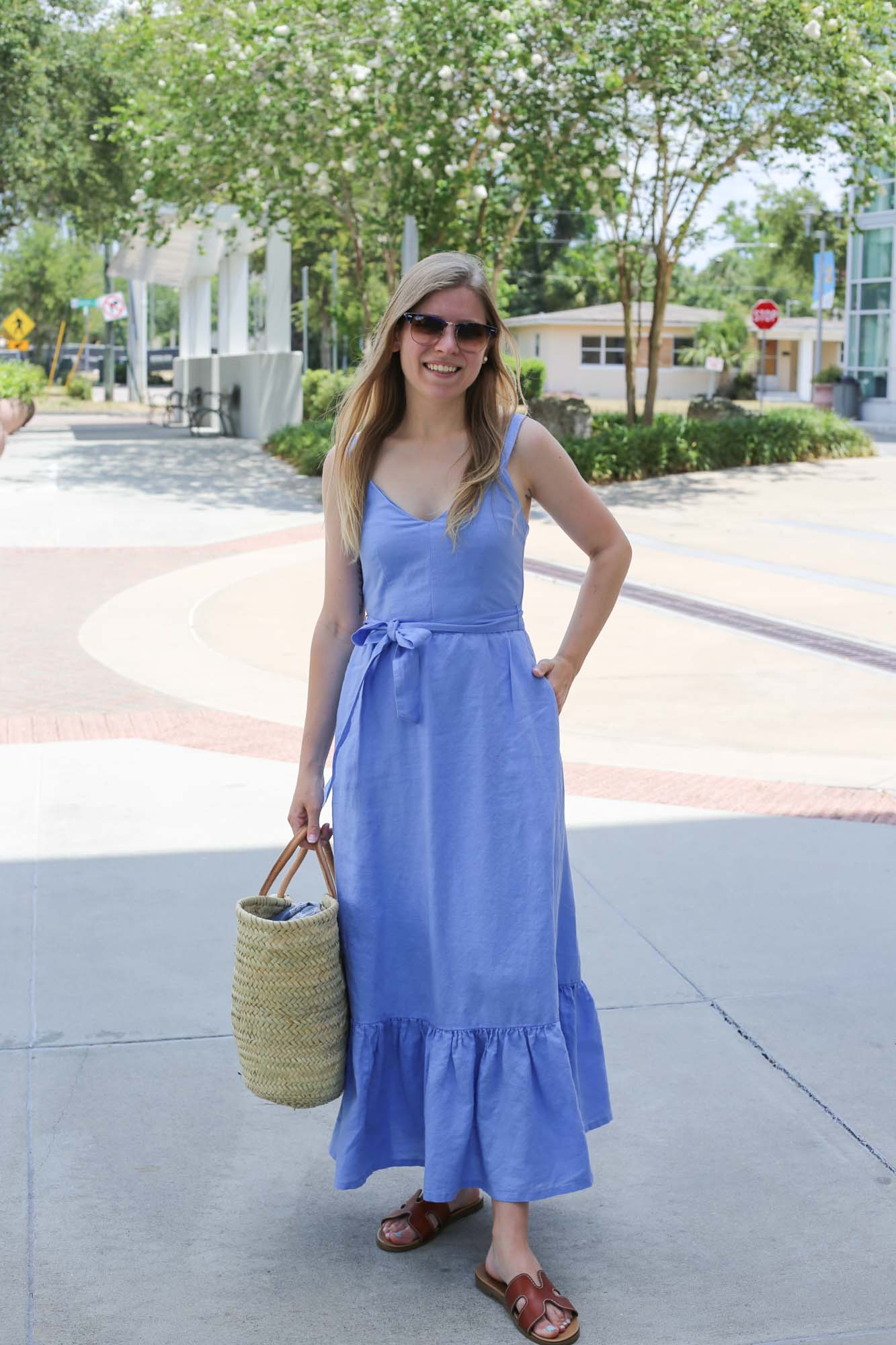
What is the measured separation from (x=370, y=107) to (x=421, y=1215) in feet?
54.3

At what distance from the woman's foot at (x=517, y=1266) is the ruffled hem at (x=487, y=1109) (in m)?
0.11

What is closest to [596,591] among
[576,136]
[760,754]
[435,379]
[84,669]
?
[435,379]

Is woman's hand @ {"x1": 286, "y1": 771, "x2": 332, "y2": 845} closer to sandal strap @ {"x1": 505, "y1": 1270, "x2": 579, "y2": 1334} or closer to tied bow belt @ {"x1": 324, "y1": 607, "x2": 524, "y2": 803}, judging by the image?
tied bow belt @ {"x1": 324, "y1": 607, "x2": 524, "y2": 803}

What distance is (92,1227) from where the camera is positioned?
9.50ft

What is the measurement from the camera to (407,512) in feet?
8.86

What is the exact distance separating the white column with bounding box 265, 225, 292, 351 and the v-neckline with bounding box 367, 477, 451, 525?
2344 centimetres

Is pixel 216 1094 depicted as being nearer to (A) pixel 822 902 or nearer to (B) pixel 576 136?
(A) pixel 822 902

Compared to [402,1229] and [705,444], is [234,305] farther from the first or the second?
[402,1229]

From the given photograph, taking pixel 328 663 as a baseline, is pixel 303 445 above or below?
above

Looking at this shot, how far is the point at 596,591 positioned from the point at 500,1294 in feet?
4.22

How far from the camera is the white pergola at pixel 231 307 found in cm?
2569

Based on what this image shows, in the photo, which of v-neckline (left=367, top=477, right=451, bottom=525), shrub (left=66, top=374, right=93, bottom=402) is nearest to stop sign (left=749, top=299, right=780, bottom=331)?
shrub (left=66, top=374, right=93, bottom=402)

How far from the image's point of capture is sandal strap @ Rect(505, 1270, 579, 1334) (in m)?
2.56

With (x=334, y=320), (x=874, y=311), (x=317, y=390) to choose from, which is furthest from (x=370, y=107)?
(x=334, y=320)
